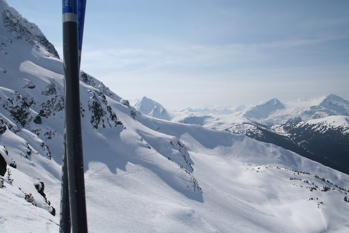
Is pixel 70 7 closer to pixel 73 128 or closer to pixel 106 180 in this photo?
pixel 73 128

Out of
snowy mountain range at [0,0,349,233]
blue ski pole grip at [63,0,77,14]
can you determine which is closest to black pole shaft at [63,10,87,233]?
blue ski pole grip at [63,0,77,14]

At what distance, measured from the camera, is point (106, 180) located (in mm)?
32531

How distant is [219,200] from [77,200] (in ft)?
167

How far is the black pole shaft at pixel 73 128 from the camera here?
121 inches

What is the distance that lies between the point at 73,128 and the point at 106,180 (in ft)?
105

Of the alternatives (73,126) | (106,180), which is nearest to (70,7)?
(73,126)

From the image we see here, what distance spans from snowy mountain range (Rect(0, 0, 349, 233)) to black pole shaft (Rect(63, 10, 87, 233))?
3678 mm

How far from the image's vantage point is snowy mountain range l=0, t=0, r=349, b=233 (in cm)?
1478

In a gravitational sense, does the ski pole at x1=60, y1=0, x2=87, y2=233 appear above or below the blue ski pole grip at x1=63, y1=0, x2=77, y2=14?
below

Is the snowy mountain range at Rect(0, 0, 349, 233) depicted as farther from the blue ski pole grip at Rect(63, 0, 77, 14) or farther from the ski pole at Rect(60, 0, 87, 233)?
the blue ski pole grip at Rect(63, 0, 77, 14)

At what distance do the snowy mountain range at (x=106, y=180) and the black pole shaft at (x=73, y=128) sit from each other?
368 centimetres

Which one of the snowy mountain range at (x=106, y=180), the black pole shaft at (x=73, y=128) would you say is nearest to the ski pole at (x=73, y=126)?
the black pole shaft at (x=73, y=128)

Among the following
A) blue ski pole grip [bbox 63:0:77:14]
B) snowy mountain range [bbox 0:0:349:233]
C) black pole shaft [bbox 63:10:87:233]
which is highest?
blue ski pole grip [bbox 63:0:77:14]

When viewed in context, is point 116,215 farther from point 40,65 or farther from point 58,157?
point 40,65
